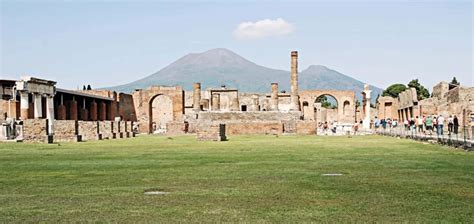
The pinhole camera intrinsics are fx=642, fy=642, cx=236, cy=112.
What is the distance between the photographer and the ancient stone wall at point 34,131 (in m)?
28.3

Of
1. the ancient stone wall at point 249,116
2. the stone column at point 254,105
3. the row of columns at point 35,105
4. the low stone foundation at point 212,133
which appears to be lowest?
the low stone foundation at point 212,133

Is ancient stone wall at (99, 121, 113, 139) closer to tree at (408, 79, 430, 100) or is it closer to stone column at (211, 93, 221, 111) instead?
stone column at (211, 93, 221, 111)

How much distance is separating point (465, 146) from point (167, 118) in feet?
184

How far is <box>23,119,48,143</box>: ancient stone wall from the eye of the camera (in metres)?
28.3

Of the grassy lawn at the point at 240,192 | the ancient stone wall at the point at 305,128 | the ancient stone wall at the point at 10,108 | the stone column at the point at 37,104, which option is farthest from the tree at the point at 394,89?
the grassy lawn at the point at 240,192

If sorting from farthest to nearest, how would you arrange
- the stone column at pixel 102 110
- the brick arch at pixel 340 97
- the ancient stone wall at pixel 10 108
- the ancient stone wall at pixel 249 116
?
the brick arch at pixel 340 97, the stone column at pixel 102 110, the ancient stone wall at pixel 249 116, the ancient stone wall at pixel 10 108

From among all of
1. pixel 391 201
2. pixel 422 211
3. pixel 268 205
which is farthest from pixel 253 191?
pixel 422 211

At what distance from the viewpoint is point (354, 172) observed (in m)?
11.6

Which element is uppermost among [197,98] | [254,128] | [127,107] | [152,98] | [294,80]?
[294,80]

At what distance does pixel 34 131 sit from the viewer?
2848 cm

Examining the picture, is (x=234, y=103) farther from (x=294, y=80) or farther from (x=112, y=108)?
(x=112, y=108)

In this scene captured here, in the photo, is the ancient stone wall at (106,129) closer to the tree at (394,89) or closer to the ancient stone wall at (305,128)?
the ancient stone wall at (305,128)

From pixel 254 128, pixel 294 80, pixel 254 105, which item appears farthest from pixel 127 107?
pixel 254 128

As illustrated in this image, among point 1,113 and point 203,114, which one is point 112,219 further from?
point 203,114
